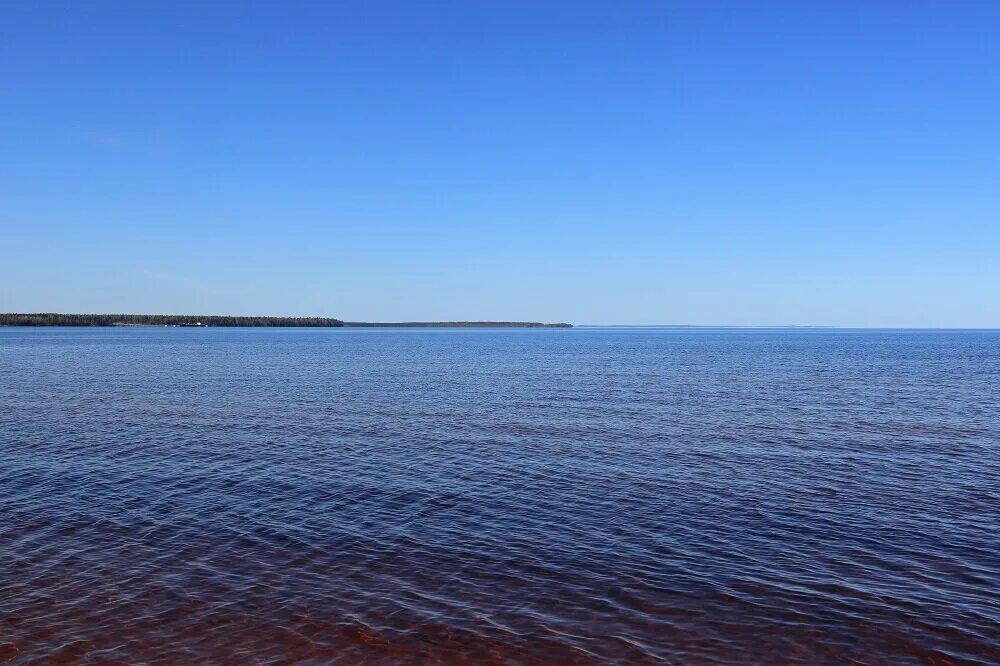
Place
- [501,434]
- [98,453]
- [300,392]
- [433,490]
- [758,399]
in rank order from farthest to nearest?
[300,392] → [758,399] → [501,434] → [98,453] → [433,490]

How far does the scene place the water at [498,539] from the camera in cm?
1253

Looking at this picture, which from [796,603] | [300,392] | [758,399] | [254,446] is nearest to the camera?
[796,603]

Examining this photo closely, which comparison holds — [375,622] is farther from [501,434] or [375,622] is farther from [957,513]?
[501,434]

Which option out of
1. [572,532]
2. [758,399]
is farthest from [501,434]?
[758,399]

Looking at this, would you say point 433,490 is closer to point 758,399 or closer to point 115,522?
point 115,522

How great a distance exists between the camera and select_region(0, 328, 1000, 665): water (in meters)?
12.5

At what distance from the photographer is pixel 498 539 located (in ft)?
58.5

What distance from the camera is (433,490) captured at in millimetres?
22531

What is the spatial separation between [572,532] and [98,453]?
67.6 feet

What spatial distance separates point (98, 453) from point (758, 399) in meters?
40.2

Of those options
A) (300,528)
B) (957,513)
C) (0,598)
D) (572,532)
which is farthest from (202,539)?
(957,513)

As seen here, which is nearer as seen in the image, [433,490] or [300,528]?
[300,528]

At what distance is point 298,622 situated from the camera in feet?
42.9

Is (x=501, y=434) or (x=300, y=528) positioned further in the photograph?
(x=501, y=434)
